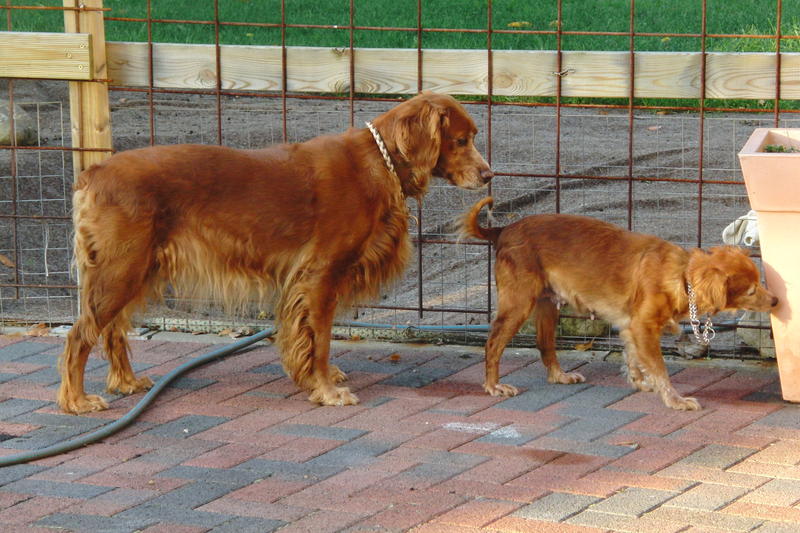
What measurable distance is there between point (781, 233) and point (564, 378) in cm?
126

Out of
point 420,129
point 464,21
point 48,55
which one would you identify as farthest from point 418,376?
point 464,21

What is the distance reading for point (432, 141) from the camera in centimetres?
537

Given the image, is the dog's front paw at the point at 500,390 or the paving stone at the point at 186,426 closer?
the paving stone at the point at 186,426

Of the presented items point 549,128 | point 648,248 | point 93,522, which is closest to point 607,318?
point 648,248

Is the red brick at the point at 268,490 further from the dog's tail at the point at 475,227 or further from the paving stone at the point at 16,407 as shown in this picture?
the dog's tail at the point at 475,227

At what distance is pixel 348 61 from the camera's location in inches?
239

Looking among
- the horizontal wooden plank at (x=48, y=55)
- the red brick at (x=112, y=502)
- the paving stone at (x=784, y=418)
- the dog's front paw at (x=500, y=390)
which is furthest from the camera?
the horizontal wooden plank at (x=48, y=55)

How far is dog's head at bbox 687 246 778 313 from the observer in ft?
16.7

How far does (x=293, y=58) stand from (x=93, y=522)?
9.86 ft

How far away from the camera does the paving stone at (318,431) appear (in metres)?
4.89

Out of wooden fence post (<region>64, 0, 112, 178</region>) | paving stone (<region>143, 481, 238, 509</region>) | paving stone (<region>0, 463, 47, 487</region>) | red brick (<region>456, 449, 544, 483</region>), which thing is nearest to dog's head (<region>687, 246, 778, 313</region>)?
red brick (<region>456, 449, 544, 483</region>)

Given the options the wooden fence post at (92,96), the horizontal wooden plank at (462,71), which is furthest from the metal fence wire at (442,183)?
the wooden fence post at (92,96)

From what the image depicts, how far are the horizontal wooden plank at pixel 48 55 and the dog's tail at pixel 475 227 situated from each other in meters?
2.21

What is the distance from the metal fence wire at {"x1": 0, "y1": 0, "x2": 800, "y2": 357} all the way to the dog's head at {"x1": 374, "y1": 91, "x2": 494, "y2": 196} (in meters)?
0.49
